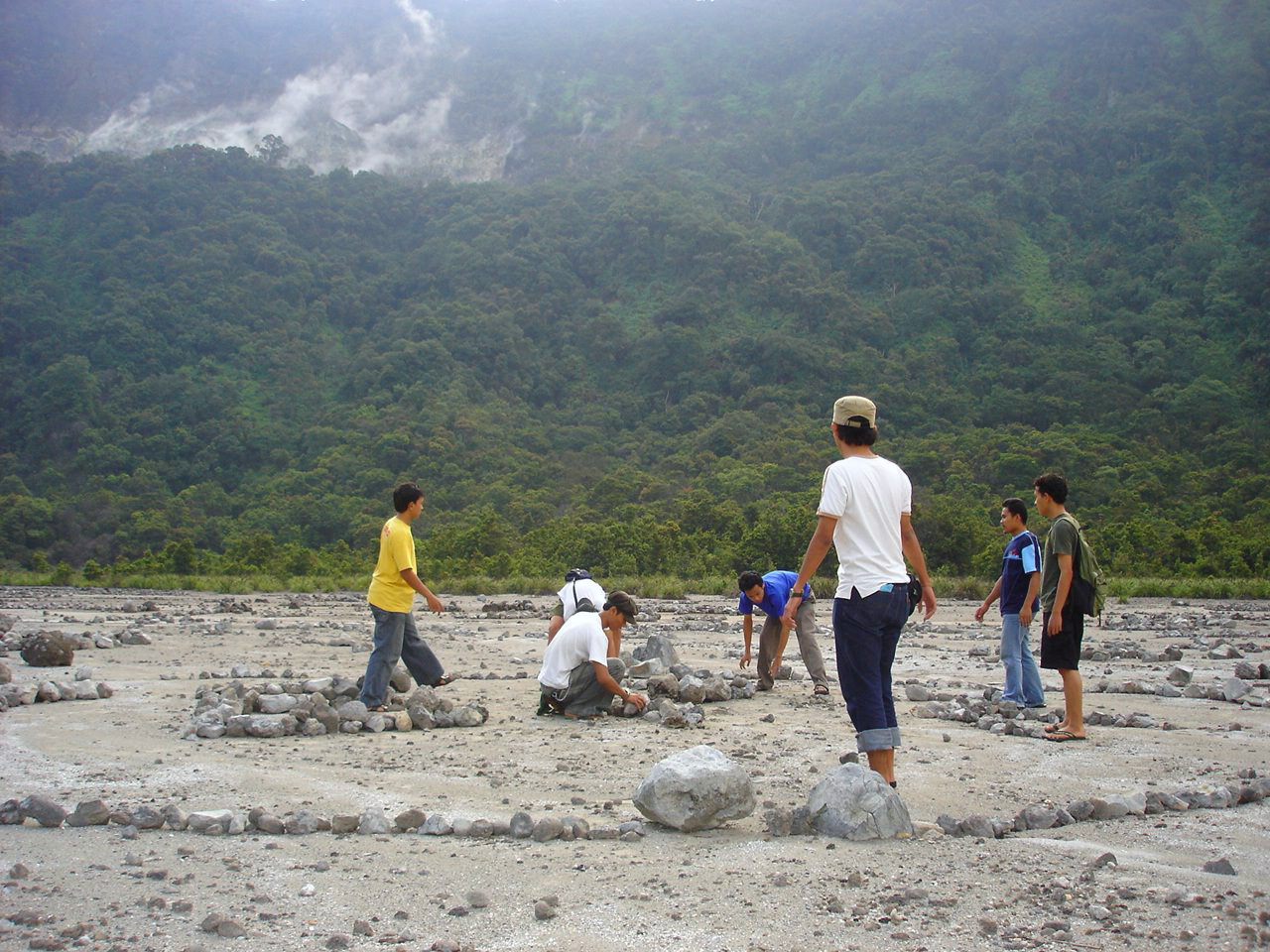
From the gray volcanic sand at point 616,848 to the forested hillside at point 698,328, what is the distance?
23510 mm

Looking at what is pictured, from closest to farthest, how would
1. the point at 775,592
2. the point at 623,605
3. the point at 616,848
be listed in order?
1. the point at 616,848
2. the point at 623,605
3. the point at 775,592

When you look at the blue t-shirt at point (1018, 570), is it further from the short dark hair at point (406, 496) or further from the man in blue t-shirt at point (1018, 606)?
the short dark hair at point (406, 496)

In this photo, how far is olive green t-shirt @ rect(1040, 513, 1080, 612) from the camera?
814cm

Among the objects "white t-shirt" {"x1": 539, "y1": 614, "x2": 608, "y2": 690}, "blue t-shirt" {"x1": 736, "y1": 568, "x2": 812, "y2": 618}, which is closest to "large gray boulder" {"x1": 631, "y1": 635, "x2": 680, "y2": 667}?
"blue t-shirt" {"x1": 736, "y1": 568, "x2": 812, "y2": 618}

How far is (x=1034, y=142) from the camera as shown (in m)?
88.7

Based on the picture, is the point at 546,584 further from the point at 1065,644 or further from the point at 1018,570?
the point at 1065,644

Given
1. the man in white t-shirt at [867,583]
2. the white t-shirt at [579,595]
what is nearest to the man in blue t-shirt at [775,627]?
the white t-shirt at [579,595]

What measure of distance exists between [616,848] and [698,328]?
227ft

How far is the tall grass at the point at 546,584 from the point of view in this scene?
26.7 meters

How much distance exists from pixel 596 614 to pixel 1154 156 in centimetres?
8620

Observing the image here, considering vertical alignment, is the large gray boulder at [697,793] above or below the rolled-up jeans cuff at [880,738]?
below

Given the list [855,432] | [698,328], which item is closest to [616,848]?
[855,432]

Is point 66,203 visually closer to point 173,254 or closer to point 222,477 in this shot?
point 173,254

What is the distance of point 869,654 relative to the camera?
5.79 metres
